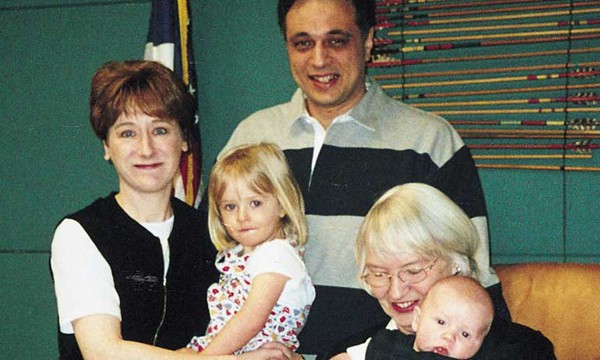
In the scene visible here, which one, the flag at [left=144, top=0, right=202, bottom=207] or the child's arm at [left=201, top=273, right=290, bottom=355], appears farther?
the flag at [left=144, top=0, right=202, bottom=207]

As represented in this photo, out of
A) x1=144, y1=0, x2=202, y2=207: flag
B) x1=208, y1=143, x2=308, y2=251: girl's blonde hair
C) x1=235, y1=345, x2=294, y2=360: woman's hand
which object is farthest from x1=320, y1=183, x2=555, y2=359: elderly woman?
x1=144, y1=0, x2=202, y2=207: flag

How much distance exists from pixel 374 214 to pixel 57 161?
2457 millimetres

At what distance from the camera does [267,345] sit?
202cm

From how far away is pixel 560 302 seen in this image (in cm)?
231

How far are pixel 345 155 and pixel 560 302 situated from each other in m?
0.88

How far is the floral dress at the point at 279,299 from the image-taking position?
208 cm

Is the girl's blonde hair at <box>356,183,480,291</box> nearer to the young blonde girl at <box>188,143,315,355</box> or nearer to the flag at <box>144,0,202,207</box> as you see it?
the young blonde girl at <box>188,143,315,355</box>

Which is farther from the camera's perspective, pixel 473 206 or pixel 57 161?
pixel 57 161

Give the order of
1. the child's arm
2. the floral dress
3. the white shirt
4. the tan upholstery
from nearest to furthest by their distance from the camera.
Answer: the white shirt < the child's arm < the floral dress < the tan upholstery

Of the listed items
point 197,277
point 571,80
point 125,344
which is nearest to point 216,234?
point 197,277

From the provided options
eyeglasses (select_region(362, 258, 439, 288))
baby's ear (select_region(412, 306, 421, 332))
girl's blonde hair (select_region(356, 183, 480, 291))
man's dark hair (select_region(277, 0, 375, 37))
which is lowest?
baby's ear (select_region(412, 306, 421, 332))

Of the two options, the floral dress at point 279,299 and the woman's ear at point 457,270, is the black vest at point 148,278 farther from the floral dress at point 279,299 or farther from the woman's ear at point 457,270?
the woman's ear at point 457,270

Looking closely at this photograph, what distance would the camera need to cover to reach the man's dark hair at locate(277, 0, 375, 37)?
232 cm

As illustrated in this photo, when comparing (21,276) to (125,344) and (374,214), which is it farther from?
(374,214)
